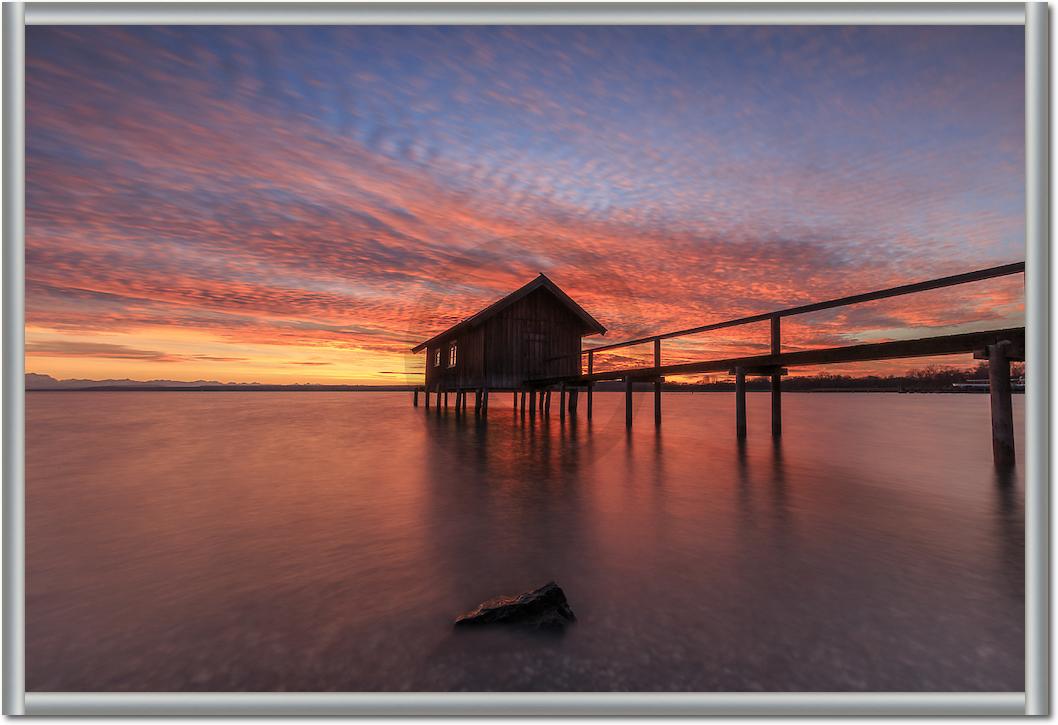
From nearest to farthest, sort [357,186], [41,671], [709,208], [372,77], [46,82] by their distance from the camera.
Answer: [41,671], [46,82], [372,77], [709,208], [357,186]

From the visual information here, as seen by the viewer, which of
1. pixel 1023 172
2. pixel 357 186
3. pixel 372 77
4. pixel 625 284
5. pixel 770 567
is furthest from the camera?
pixel 625 284

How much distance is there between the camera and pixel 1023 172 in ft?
10.1

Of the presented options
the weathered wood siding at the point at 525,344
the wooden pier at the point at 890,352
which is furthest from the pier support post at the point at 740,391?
the weathered wood siding at the point at 525,344

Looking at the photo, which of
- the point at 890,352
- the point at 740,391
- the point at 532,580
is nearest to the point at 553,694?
the point at 532,580

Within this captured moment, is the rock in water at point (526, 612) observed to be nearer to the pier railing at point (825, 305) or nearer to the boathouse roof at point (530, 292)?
the pier railing at point (825, 305)

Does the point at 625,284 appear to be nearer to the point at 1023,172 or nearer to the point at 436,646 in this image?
the point at 1023,172

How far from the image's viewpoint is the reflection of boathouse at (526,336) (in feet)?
75.4

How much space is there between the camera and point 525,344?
23.5 m

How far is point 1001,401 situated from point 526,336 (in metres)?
17.5

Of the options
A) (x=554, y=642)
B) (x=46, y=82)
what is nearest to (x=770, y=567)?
(x=554, y=642)

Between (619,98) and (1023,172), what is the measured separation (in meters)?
3.33

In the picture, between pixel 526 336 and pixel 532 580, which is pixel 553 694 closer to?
pixel 532 580

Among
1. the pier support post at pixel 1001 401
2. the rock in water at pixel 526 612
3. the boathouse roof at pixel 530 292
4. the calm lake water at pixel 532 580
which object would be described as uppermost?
the boathouse roof at pixel 530 292

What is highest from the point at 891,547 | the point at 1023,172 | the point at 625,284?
the point at 625,284
